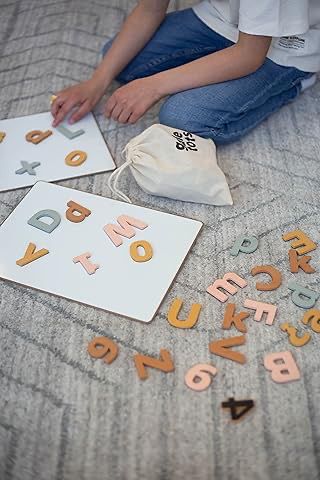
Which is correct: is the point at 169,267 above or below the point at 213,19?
below

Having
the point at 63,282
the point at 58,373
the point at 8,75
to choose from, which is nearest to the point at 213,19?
the point at 8,75

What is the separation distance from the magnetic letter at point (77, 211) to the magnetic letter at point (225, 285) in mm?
267

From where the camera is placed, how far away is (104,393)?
2.63ft

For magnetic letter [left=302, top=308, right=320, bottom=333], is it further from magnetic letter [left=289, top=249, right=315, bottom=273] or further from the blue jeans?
the blue jeans

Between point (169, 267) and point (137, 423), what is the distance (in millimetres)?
270

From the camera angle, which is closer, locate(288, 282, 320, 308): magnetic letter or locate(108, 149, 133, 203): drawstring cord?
locate(288, 282, 320, 308): magnetic letter

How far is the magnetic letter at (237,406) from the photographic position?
0.77 metres

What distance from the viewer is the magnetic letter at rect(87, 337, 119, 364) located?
2.74ft

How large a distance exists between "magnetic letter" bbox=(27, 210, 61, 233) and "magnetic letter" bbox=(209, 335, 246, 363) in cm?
36

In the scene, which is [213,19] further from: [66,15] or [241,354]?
[241,354]

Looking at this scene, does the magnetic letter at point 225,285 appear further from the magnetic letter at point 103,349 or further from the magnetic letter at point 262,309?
the magnetic letter at point 103,349

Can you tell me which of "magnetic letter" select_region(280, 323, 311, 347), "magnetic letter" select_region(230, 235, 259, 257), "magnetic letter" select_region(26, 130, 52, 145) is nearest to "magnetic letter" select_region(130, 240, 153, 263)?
"magnetic letter" select_region(230, 235, 259, 257)

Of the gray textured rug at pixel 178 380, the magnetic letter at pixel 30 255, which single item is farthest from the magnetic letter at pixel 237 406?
the magnetic letter at pixel 30 255

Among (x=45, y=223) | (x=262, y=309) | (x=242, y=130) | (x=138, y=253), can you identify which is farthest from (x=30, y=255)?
(x=242, y=130)
